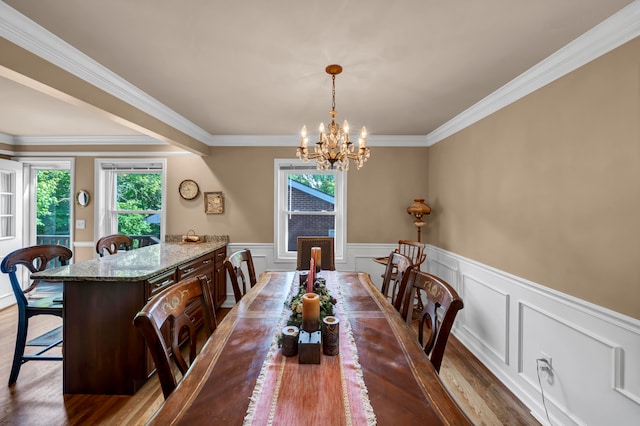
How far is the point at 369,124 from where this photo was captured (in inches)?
133

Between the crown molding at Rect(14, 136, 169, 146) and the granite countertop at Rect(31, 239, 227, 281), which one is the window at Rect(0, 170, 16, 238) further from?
the granite countertop at Rect(31, 239, 227, 281)

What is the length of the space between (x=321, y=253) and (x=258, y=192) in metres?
1.61

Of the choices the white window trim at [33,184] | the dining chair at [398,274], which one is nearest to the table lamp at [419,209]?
the dining chair at [398,274]

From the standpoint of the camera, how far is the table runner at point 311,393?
2.67 ft

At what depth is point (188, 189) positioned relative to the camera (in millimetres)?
4020

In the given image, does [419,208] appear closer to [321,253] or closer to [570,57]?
[321,253]

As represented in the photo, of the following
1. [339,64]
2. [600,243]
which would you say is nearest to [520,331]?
[600,243]

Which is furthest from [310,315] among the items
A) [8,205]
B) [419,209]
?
[8,205]

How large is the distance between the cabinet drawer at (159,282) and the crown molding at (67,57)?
1.49 meters

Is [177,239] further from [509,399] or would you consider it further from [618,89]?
[618,89]

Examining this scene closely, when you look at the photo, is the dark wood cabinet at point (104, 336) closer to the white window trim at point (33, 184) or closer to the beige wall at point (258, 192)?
the beige wall at point (258, 192)

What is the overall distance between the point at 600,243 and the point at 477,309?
4.68 ft

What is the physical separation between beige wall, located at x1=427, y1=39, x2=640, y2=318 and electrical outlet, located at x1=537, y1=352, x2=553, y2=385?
0.52m

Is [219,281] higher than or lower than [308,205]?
lower
